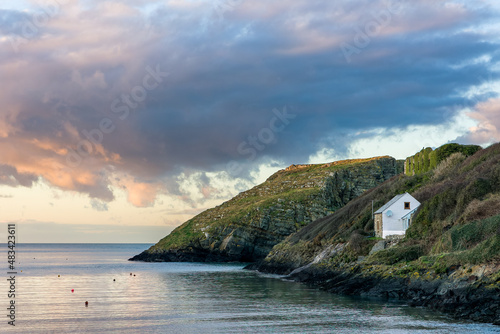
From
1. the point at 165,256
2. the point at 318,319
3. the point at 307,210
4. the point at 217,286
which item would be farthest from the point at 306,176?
the point at 318,319

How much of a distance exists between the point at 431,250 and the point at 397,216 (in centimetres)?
1771

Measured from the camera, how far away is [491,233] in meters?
46.2

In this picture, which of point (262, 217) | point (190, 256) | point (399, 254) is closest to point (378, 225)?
point (399, 254)

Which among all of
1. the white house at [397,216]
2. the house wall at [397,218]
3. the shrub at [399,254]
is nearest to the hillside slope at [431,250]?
the shrub at [399,254]

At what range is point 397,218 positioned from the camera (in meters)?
71.8

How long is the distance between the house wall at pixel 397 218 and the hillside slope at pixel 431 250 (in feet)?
9.20

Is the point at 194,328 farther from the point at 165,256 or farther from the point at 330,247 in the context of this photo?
the point at 165,256

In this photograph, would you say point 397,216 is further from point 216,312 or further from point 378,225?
point 216,312

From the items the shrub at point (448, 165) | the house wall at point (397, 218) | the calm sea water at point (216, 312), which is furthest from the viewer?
the shrub at point (448, 165)

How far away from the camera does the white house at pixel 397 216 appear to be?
71250mm

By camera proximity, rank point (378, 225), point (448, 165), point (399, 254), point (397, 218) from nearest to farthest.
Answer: point (399, 254) < point (397, 218) < point (378, 225) < point (448, 165)

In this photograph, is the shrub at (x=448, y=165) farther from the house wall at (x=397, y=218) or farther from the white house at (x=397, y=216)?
the white house at (x=397, y=216)

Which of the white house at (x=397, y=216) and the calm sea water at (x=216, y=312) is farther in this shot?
the white house at (x=397, y=216)

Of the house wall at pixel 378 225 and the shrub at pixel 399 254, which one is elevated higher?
the house wall at pixel 378 225
